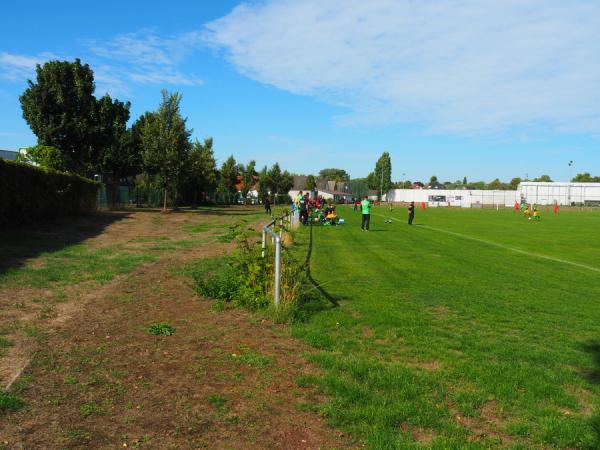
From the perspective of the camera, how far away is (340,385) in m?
4.70

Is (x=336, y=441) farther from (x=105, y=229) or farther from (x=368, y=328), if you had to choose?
(x=105, y=229)

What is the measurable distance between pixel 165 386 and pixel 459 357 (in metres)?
3.26

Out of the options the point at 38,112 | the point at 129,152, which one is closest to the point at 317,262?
the point at 38,112

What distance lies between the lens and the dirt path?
3711 millimetres

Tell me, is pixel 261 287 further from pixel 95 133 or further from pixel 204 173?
pixel 204 173

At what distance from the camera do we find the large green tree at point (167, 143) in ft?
123

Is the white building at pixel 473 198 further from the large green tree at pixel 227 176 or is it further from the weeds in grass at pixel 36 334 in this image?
the weeds in grass at pixel 36 334

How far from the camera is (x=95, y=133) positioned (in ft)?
113

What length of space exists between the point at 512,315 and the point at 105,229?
56.9 ft

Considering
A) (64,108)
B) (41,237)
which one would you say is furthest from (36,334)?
(64,108)

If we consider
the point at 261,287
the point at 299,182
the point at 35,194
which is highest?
the point at 299,182

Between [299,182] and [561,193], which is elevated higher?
[299,182]

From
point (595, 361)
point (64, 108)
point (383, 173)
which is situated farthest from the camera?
point (383, 173)

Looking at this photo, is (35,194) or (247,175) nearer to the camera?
(35,194)
